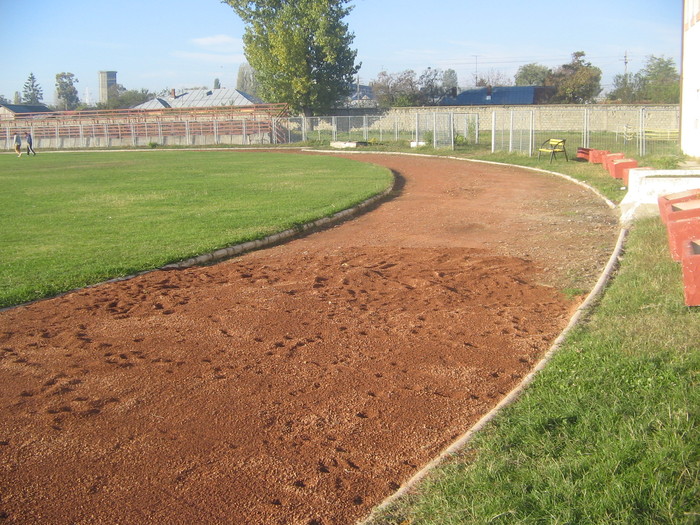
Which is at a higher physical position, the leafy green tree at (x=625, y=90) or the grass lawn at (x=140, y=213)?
the leafy green tree at (x=625, y=90)

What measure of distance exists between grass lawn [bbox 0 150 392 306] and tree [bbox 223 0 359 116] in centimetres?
3352

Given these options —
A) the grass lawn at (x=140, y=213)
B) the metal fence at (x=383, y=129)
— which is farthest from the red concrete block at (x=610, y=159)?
the metal fence at (x=383, y=129)

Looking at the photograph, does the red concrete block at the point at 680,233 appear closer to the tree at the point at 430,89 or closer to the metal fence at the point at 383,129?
the metal fence at the point at 383,129

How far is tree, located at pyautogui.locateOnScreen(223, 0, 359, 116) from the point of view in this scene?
5944cm

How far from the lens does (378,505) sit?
12.5 feet

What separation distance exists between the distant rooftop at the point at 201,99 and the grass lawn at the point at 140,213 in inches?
2620

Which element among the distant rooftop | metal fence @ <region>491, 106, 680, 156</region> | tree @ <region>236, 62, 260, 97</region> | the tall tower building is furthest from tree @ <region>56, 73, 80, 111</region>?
metal fence @ <region>491, 106, 680, 156</region>

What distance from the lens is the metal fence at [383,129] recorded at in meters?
35.8

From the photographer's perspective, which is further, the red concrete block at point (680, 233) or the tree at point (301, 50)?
the tree at point (301, 50)

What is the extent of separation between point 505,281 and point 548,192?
11409 mm

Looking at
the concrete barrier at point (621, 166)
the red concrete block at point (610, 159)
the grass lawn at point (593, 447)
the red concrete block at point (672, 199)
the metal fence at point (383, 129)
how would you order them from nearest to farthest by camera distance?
the grass lawn at point (593, 447) < the red concrete block at point (672, 199) < the concrete barrier at point (621, 166) < the red concrete block at point (610, 159) < the metal fence at point (383, 129)

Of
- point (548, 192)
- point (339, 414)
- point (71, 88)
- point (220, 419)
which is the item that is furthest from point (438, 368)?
point (71, 88)

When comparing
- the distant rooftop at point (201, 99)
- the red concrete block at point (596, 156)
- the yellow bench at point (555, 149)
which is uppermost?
the distant rooftop at point (201, 99)

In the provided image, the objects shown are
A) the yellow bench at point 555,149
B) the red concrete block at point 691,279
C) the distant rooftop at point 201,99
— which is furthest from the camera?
the distant rooftop at point 201,99
